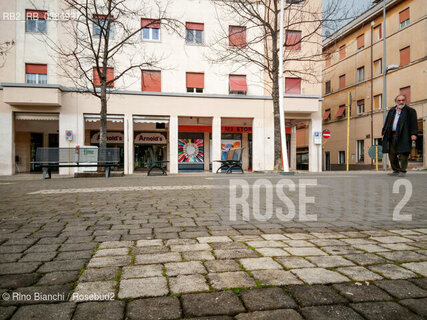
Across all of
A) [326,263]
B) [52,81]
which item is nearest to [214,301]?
[326,263]

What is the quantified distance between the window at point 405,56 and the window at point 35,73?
25.3m

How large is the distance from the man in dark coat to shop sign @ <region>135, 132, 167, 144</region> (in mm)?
16915

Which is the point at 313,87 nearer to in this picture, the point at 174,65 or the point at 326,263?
the point at 174,65

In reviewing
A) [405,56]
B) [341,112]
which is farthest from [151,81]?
[341,112]

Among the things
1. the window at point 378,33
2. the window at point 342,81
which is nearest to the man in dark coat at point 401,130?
the window at point 378,33

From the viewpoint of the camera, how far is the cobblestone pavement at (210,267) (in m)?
1.45

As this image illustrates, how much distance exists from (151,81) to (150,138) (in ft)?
15.5

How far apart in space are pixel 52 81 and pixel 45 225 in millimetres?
18355

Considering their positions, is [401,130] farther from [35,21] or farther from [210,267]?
[35,21]

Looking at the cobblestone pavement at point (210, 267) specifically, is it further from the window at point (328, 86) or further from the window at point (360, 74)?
the window at point (328, 86)

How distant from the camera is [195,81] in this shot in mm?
20703

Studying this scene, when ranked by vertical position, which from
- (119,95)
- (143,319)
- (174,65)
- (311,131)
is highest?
(174,65)

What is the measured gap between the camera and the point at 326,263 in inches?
80.9

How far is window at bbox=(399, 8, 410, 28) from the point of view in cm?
2411
